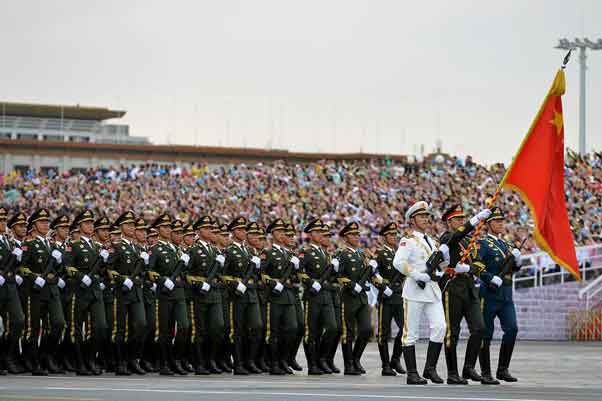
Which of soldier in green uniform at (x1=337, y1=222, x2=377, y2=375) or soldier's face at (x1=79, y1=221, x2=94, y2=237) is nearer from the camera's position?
soldier in green uniform at (x1=337, y1=222, x2=377, y2=375)

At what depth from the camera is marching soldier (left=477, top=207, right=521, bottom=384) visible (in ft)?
50.2

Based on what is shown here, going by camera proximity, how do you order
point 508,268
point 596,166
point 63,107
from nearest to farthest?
1. point 508,268
2. point 596,166
3. point 63,107

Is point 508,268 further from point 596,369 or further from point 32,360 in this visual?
point 32,360

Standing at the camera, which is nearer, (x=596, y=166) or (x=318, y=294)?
(x=318, y=294)

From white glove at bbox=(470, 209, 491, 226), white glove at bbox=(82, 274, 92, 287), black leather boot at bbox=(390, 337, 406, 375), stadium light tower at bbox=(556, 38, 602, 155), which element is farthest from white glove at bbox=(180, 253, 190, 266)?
stadium light tower at bbox=(556, 38, 602, 155)

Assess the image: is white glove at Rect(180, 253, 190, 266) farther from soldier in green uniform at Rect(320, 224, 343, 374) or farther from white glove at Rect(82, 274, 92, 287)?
soldier in green uniform at Rect(320, 224, 343, 374)

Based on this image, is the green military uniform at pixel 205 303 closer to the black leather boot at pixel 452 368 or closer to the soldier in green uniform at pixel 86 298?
the soldier in green uniform at pixel 86 298

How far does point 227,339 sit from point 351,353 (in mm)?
1670

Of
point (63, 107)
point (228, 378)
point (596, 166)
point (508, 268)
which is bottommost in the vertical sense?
point (228, 378)

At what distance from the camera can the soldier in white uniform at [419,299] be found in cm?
1473

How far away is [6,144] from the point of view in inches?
2399

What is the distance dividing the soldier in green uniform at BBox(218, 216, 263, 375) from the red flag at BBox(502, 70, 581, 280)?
379cm

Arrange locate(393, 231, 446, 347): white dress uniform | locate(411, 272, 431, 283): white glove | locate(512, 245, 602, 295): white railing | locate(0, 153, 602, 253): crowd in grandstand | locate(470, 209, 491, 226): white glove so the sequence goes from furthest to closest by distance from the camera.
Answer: locate(0, 153, 602, 253): crowd in grandstand < locate(512, 245, 602, 295): white railing < locate(393, 231, 446, 347): white dress uniform < locate(411, 272, 431, 283): white glove < locate(470, 209, 491, 226): white glove

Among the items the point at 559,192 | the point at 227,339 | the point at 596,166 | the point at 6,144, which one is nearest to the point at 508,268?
the point at 559,192
